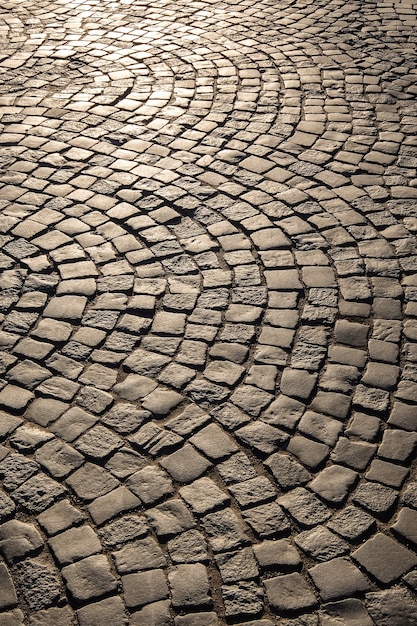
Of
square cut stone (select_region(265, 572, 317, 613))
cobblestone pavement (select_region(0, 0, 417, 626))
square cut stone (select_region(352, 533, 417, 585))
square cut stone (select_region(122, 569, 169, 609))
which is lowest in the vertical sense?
square cut stone (select_region(352, 533, 417, 585))

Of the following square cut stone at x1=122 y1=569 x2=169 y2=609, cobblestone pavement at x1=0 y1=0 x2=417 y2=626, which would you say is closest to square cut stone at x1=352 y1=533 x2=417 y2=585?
cobblestone pavement at x1=0 y1=0 x2=417 y2=626

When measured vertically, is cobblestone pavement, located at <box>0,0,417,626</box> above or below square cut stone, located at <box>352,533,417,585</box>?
above

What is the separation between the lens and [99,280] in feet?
14.4

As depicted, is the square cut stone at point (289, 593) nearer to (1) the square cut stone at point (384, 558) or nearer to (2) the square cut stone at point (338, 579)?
(2) the square cut stone at point (338, 579)

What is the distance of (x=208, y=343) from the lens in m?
3.94

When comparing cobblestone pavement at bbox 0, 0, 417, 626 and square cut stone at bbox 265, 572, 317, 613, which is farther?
cobblestone pavement at bbox 0, 0, 417, 626

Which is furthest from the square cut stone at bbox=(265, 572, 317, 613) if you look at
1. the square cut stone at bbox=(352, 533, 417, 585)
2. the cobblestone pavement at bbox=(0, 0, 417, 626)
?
the square cut stone at bbox=(352, 533, 417, 585)

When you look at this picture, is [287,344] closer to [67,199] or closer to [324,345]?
[324,345]

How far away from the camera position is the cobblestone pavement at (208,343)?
285 cm

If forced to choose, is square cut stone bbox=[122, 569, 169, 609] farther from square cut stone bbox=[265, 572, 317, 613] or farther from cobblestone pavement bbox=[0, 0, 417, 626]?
square cut stone bbox=[265, 572, 317, 613]

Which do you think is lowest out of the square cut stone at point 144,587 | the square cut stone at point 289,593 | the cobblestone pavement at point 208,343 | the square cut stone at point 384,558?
the square cut stone at point 384,558

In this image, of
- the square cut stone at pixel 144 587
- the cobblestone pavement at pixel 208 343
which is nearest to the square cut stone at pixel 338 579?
the cobblestone pavement at pixel 208 343

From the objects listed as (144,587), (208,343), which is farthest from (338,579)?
(208,343)

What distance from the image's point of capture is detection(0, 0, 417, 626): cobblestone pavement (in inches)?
112
